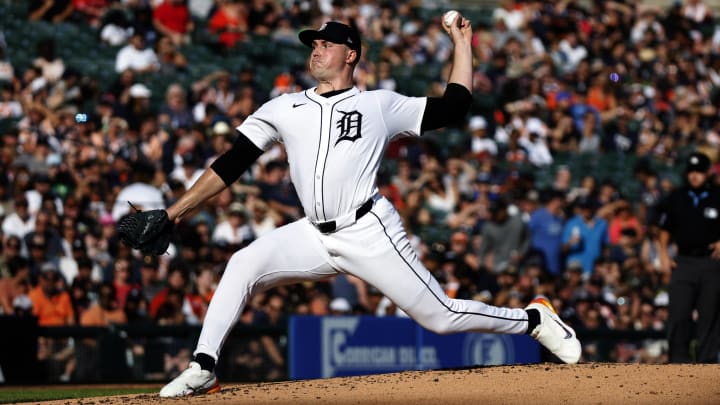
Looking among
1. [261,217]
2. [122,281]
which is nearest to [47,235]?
[122,281]

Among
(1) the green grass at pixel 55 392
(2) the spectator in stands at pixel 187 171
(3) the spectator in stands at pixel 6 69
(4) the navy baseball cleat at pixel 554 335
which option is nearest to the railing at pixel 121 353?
(1) the green grass at pixel 55 392

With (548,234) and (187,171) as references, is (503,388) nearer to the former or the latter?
(187,171)

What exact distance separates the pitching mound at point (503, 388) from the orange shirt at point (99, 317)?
466cm

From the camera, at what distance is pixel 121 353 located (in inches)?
417

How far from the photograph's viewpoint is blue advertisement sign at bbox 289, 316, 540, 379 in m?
A: 11.0

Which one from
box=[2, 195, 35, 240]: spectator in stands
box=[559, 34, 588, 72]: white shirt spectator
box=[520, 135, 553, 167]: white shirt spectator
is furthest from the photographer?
box=[559, 34, 588, 72]: white shirt spectator

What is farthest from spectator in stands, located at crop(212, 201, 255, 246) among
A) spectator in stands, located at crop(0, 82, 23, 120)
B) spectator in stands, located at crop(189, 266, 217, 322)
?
spectator in stands, located at crop(0, 82, 23, 120)

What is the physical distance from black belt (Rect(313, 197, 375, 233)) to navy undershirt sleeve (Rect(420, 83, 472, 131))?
1.49 ft

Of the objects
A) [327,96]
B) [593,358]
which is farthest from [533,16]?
[327,96]

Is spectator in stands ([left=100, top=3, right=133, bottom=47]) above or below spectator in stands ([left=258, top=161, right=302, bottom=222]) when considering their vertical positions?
above

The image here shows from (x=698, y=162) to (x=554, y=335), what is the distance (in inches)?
129

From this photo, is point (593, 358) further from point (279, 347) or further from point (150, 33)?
point (150, 33)

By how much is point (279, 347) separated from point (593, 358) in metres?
2.94

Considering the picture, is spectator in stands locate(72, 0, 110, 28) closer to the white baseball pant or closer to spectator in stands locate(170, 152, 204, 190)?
spectator in stands locate(170, 152, 204, 190)
